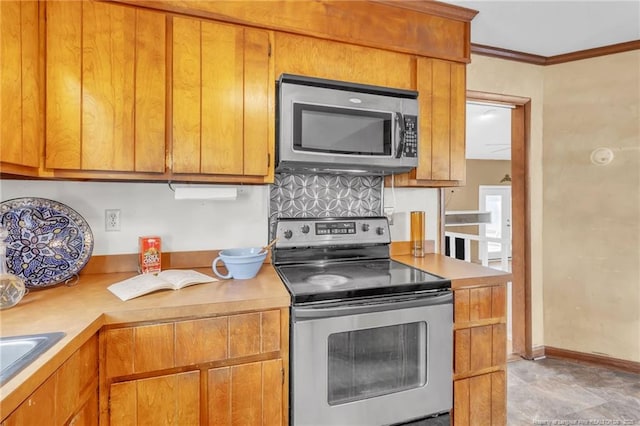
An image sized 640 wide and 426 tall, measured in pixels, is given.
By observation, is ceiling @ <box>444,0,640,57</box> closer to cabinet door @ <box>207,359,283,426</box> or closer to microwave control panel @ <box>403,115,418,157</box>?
microwave control panel @ <box>403,115,418,157</box>

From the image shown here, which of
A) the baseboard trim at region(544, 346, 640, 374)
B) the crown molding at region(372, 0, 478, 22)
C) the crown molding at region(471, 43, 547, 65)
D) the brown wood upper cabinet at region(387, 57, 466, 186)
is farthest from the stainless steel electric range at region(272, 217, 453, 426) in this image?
the crown molding at region(471, 43, 547, 65)

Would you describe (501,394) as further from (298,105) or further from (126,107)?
(126,107)

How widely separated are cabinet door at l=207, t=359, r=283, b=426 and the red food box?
66 cm

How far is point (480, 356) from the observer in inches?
65.6

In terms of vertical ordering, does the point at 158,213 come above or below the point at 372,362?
above

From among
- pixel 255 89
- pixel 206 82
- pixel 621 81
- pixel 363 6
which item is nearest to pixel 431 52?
pixel 363 6

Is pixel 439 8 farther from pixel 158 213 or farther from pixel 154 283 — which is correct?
pixel 154 283

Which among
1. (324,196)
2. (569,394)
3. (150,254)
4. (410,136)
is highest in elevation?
(410,136)

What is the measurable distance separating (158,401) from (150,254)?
0.70 m

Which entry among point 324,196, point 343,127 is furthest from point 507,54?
point 324,196

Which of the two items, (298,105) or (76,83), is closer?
(76,83)

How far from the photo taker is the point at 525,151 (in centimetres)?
274

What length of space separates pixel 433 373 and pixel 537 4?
2144 mm

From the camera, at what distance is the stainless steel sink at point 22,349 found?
30.7 inches
